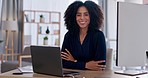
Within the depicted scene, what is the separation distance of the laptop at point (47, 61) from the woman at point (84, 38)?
44 cm

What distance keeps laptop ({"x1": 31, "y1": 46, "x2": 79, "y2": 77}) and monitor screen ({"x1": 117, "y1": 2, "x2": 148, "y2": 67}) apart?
35cm

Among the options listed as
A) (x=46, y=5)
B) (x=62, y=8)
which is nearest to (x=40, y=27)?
(x=46, y=5)

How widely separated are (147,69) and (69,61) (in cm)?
62

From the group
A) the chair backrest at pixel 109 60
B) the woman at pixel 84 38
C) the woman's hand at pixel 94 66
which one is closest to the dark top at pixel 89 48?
the woman at pixel 84 38

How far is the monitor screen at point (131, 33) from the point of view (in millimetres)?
1473

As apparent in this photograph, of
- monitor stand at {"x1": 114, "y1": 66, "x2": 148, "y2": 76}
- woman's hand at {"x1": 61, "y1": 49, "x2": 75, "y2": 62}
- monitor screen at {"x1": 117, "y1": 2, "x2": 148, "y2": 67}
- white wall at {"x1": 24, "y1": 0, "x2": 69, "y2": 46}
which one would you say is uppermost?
white wall at {"x1": 24, "y1": 0, "x2": 69, "y2": 46}

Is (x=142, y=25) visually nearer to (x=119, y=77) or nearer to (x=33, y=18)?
(x=119, y=77)

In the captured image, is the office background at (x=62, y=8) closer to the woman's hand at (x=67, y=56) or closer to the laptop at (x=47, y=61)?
the woman's hand at (x=67, y=56)

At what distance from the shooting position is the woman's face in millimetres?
2027

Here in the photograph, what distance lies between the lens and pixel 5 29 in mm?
5848

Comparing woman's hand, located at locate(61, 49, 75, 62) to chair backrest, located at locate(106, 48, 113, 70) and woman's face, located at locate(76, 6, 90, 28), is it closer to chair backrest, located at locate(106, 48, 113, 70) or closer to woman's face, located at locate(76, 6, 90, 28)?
woman's face, located at locate(76, 6, 90, 28)

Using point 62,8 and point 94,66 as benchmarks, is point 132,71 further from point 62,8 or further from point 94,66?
point 62,8

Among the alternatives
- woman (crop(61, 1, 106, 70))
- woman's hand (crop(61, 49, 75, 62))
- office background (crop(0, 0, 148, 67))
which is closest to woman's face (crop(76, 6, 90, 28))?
woman (crop(61, 1, 106, 70))

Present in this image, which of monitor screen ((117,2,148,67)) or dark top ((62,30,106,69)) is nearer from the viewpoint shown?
monitor screen ((117,2,148,67))
